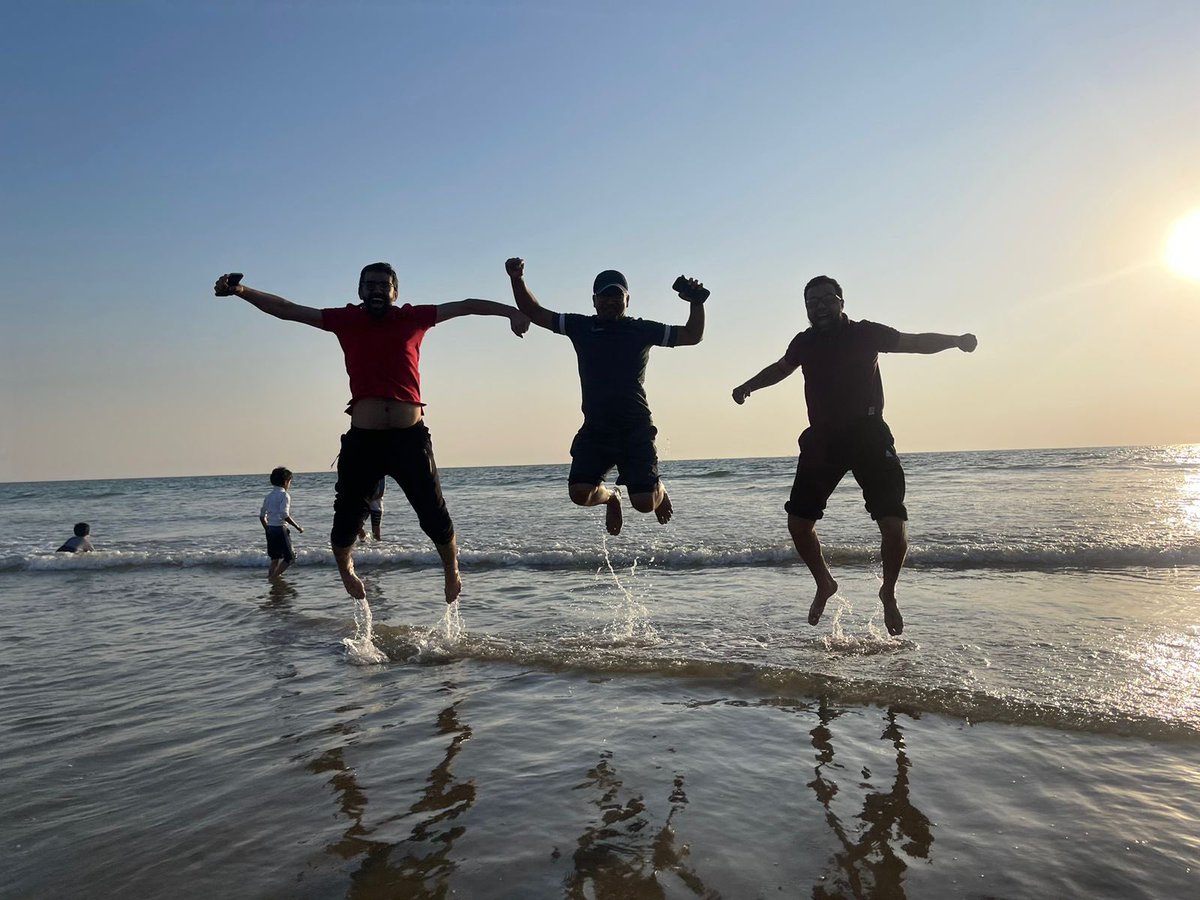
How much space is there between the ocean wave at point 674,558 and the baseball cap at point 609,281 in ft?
21.5

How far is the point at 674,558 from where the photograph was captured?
12531mm

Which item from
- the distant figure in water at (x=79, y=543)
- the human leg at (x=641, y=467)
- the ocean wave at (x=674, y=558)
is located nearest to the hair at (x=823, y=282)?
the human leg at (x=641, y=467)

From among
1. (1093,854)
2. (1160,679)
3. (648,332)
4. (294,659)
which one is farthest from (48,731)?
(1160,679)

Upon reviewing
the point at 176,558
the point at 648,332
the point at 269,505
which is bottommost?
the point at 176,558

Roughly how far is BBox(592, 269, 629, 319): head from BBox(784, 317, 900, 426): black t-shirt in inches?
56.5

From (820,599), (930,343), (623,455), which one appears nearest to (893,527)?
(820,599)

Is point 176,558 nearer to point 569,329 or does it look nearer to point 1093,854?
point 569,329

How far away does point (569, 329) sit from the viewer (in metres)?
6.13

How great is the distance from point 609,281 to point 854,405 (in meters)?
2.04

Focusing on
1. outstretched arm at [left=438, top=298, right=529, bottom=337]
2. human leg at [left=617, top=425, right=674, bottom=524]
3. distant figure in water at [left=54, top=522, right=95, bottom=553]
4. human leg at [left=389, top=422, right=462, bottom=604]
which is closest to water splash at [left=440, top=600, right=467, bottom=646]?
human leg at [left=389, top=422, right=462, bottom=604]

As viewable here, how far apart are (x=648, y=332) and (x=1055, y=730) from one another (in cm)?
362

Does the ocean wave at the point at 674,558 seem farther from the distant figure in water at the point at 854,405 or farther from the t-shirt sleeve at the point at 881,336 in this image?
the t-shirt sleeve at the point at 881,336

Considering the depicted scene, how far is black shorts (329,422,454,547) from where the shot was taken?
583 cm

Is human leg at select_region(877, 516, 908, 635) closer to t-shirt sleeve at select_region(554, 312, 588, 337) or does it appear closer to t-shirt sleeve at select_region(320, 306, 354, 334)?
t-shirt sleeve at select_region(554, 312, 588, 337)
